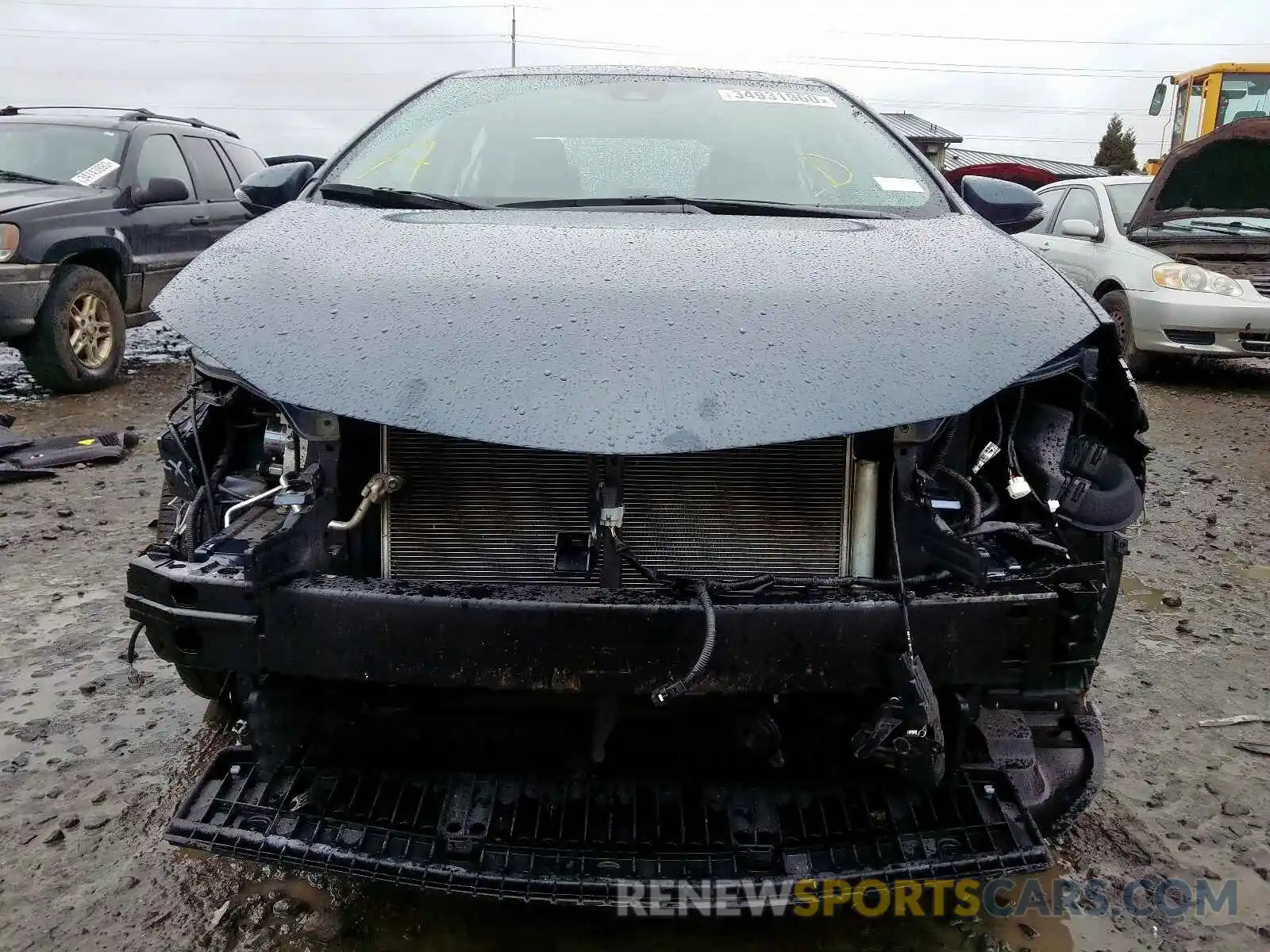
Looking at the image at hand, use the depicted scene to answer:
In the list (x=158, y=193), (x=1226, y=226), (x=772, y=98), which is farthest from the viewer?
(x=1226, y=226)

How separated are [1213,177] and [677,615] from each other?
8.10 metres

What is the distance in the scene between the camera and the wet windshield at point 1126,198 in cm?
788

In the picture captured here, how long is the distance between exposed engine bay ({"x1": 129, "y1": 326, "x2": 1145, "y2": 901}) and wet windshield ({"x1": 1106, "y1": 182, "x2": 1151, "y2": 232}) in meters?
6.64

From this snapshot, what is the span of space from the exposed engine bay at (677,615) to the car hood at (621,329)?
0.18 meters

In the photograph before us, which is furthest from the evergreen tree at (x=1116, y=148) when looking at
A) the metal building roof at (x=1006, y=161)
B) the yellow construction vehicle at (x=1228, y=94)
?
the yellow construction vehicle at (x=1228, y=94)

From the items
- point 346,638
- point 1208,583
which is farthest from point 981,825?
point 1208,583

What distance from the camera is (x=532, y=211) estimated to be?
250cm

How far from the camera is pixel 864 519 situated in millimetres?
2014

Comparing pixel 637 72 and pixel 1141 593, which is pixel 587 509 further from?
pixel 1141 593

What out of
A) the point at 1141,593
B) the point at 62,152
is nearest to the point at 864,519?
the point at 1141,593

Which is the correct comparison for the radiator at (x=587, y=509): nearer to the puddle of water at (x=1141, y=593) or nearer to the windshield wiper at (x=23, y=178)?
the puddle of water at (x=1141, y=593)

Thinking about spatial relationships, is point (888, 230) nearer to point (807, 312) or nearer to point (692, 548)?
point (807, 312)

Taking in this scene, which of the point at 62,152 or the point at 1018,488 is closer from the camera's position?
the point at 1018,488

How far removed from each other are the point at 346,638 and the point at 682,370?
0.75m
